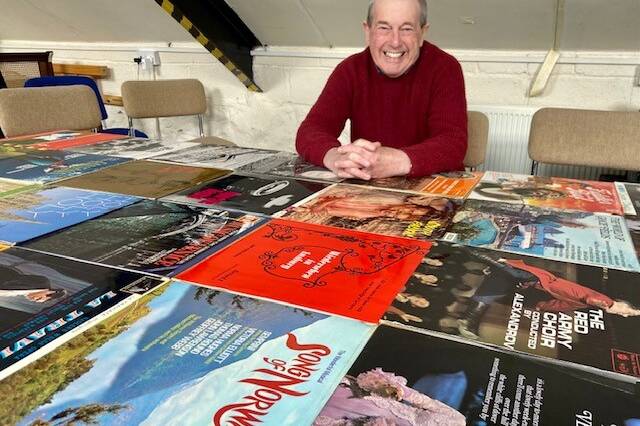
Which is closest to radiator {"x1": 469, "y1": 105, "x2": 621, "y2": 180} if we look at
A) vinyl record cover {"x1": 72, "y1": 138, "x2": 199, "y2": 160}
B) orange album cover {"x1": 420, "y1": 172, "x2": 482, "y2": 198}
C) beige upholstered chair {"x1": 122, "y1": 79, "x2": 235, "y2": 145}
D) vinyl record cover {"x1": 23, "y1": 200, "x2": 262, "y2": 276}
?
beige upholstered chair {"x1": 122, "y1": 79, "x2": 235, "y2": 145}

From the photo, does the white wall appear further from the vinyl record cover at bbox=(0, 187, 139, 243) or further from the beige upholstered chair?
the vinyl record cover at bbox=(0, 187, 139, 243)

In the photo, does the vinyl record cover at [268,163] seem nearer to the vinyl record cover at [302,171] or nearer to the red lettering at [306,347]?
the vinyl record cover at [302,171]

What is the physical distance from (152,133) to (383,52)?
2567mm

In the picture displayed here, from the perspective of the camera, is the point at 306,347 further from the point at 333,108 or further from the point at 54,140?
the point at 54,140

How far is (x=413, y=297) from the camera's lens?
0.60m

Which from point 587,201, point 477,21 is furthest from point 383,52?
point 477,21

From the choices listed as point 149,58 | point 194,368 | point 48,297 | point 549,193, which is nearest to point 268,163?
point 549,193

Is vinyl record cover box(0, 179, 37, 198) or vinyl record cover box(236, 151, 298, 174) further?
vinyl record cover box(236, 151, 298, 174)

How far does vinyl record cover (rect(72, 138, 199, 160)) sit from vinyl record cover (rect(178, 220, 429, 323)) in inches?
27.9

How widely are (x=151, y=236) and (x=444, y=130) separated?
2.95 feet

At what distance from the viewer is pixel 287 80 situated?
10.1ft

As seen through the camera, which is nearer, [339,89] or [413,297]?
[413,297]

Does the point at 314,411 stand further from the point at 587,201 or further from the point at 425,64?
the point at 425,64

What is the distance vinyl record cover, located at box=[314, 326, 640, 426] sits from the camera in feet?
1.36
